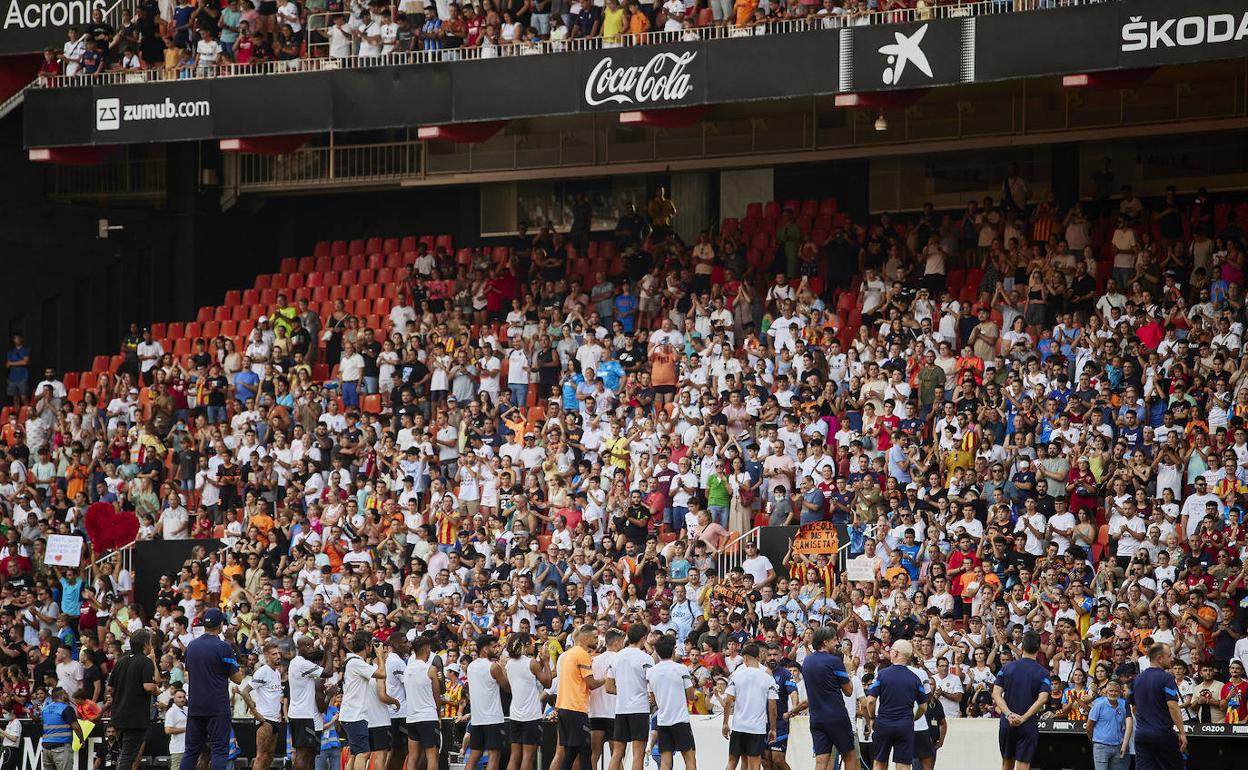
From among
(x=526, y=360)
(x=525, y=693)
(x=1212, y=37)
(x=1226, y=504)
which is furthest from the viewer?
(x=526, y=360)

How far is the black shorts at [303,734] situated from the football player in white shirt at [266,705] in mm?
169

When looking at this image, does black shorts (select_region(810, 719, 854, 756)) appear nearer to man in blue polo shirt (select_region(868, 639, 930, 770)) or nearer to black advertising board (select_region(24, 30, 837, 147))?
man in blue polo shirt (select_region(868, 639, 930, 770))

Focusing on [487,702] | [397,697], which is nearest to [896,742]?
[487,702]

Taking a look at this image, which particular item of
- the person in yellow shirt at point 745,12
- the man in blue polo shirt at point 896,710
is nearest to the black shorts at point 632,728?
the man in blue polo shirt at point 896,710

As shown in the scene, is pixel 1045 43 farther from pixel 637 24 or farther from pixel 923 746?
pixel 923 746

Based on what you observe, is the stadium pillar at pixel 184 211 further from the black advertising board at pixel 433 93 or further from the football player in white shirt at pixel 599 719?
the football player in white shirt at pixel 599 719

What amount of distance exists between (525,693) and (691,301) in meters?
10.7

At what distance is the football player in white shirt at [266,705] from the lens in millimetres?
19141

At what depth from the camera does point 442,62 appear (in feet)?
92.1

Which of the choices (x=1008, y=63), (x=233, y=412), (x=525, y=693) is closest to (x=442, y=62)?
(x=233, y=412)

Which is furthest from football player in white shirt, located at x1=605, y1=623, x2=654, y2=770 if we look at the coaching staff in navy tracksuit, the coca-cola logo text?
the coca-cola logo text

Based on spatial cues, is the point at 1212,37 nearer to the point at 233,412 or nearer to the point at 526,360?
the point at 526,360

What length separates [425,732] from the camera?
1869cm

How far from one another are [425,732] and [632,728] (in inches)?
83.3
